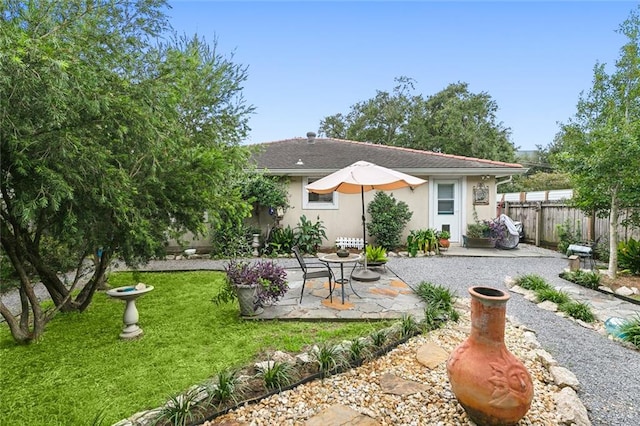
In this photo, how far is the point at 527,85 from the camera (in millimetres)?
12844

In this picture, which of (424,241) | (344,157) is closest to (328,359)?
(424,241)

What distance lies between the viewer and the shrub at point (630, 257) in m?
6.51

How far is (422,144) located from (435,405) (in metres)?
22.4

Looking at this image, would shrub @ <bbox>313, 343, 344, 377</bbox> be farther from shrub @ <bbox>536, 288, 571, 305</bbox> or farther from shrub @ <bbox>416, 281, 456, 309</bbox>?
shrub @ <bbox>536, 288, 571, 305</bbox>

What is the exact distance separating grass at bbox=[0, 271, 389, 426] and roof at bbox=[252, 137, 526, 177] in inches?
214

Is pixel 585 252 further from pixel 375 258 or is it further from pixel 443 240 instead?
pixel 375 258

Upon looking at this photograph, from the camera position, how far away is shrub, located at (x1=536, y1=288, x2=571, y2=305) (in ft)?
15.9

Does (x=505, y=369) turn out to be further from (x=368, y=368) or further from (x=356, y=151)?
(x=356, y=151)

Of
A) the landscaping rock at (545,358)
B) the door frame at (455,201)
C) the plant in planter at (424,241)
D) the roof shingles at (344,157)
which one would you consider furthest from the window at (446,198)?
the landscaping rock at (545,358)

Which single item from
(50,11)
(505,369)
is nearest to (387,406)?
(505,369)

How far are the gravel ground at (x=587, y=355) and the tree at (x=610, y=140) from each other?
1995mm

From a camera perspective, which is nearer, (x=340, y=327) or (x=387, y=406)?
(x=387, y=406)

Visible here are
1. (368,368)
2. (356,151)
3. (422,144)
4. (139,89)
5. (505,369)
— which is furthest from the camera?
(422,144)

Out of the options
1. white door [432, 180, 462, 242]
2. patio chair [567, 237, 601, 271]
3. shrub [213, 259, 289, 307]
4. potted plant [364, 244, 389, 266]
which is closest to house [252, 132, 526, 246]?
white door [432, 180, 462, 242]
